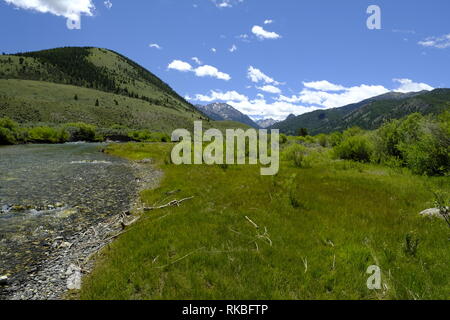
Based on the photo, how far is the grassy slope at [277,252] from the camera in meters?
5.53

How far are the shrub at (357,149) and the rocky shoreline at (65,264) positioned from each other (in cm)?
2794

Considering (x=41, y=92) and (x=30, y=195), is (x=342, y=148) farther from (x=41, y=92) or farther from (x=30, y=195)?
(x=41, y=92)

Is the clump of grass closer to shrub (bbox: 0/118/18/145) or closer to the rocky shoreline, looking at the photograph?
the rocky shoreline

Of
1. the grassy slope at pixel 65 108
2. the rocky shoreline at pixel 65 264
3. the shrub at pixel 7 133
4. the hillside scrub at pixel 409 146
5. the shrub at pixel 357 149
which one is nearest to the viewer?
the rocky shoreline at pixel 65 264

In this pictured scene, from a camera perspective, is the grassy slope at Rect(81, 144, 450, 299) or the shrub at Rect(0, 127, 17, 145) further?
the shrub at Rect(0, 127, 17, 145)

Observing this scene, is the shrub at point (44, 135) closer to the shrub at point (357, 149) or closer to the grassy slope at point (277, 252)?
the grassy slope at point (277, 252)

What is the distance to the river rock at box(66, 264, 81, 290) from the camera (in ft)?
20.9

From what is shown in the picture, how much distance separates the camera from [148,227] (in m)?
9.51

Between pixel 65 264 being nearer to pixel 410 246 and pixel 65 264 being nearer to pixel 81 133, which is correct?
pixel 410 246

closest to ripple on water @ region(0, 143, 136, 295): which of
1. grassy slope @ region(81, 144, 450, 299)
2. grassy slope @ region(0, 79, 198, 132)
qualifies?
grassy slope @ region(81, 144, 450, 299)

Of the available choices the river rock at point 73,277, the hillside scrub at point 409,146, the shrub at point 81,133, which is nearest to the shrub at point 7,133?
the shrub at point 81,133

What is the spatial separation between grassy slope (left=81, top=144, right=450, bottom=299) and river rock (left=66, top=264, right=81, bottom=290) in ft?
1.26

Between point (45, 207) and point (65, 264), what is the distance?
7.89 m
